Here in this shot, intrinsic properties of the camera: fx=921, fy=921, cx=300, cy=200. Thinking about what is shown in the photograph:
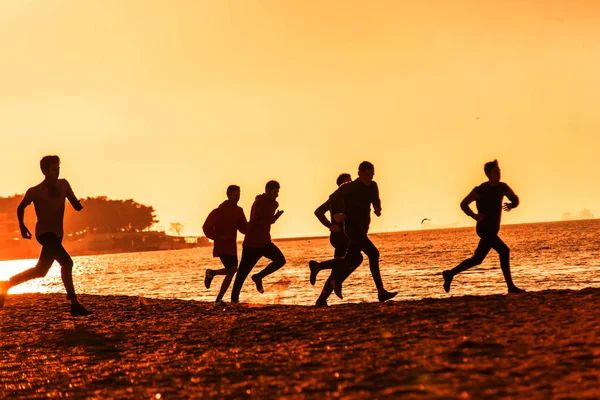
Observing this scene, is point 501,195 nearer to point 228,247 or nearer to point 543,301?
point 543,301

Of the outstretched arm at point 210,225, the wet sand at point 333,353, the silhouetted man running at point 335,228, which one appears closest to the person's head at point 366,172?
the silhouetted man running at point 335,228

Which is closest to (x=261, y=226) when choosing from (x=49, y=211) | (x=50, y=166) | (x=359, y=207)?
(x=359, y=207)

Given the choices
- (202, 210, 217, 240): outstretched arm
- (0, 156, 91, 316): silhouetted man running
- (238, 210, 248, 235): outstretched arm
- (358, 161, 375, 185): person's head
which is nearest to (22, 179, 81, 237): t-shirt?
(0, 156, 91, 316): silhouetted man running

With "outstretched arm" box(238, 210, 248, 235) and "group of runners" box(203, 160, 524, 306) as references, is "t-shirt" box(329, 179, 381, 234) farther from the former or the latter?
"outstretched arm" box(238, 210, 248, 235)

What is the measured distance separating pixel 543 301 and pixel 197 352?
4.15 m

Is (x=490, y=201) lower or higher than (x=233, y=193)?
lower

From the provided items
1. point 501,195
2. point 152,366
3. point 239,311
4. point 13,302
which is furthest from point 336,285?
point 13,302

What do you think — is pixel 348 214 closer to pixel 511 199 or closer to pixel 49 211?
pixel 511 199

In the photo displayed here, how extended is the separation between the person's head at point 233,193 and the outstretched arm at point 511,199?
432cm

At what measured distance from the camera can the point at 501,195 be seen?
12734 millimetres

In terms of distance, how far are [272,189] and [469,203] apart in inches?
130

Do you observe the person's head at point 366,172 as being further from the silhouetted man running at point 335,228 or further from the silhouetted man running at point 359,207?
the silhouetted man running at point 335,228

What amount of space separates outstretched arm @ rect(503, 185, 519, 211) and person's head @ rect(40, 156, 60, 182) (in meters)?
6.20

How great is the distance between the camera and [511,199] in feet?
42.4
